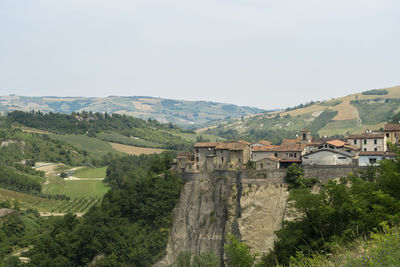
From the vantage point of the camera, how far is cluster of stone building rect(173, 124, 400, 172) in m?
52.9

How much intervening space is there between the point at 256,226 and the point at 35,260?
3380 cm

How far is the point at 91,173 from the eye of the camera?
5413 inches

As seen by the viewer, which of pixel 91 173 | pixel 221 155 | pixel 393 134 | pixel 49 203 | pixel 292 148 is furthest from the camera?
pixel 91 173

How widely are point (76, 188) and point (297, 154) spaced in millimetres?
80031

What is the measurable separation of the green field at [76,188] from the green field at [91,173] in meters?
7.98

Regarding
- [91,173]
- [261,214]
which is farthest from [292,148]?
[91,173]

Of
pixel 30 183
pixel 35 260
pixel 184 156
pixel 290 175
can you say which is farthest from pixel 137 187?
pixel 30 183

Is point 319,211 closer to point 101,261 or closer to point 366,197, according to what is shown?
point 366,197

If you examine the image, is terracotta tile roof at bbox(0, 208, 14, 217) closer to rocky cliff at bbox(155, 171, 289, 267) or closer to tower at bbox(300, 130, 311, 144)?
rocky cliff at bbox(155, 171, 289, 267)

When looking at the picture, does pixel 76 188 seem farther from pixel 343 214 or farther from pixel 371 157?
pixel 343 214

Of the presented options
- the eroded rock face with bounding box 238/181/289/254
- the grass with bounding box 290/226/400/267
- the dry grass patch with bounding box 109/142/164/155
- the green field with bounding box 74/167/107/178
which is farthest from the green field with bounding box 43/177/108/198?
the grass with bounding box 290/226/400/267

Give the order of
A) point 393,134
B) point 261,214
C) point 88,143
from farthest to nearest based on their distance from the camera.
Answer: point 88,143, point 393,134, point 261,214

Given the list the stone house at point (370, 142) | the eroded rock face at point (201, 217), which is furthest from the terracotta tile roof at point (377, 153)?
the eroded rock face at point (201, 217)

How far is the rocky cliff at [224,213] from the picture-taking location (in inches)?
1984
